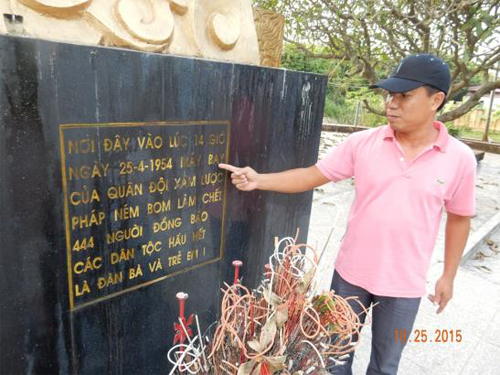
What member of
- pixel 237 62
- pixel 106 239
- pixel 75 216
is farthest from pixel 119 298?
pixel 237 62

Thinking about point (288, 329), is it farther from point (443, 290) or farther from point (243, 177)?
point (443, 290)

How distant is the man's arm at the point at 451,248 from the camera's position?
5.72ft

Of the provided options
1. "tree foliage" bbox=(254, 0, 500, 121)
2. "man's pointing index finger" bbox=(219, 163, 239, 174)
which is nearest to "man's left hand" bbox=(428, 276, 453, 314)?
"man's pointing index finger" bbox=(219, 163, 239, 174)

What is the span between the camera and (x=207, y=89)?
173cm

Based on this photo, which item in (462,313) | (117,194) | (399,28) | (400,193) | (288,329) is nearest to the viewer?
(288,329)

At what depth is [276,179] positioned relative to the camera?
1885mm

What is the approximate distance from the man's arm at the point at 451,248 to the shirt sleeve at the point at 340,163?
1.54ft

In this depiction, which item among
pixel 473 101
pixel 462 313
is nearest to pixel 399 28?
pixel 473 101

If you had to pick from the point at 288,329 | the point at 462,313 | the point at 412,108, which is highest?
the point at 412,108

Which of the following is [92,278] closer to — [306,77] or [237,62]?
[237,62]

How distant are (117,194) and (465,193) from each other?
135 cm
